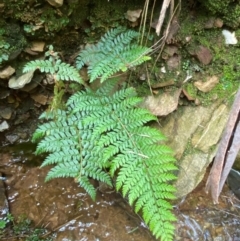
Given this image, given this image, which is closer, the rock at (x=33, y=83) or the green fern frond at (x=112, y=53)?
the green fern frond at (x=112, y=53)

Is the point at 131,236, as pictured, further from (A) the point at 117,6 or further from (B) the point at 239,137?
(A) the point at 117,6

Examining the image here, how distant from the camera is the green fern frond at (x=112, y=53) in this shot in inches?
88.1

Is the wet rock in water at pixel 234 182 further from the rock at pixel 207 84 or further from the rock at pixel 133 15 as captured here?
the rock at pixel 133 15

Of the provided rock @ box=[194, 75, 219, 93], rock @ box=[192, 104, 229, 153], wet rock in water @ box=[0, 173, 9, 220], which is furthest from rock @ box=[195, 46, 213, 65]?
wet rock in water @ box=[0, 173, 9, 220]

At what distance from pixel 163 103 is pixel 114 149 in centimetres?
61

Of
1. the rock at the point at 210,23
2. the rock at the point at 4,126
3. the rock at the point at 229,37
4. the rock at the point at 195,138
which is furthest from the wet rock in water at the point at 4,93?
the rock at the point at 229,37

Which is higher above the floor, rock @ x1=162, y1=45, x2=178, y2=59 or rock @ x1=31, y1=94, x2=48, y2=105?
rock @ x1=162, y1=45, x2=178, y2=59

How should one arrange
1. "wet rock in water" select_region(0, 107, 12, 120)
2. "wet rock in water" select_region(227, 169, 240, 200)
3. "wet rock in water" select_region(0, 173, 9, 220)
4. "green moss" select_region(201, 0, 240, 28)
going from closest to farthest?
1. "green moss" select_region(201, 0, 240, 28)
2. "wet rock in water" select_region(0, 173, 9, 220)
3. "wet rock in water" select_region(0, 107, 12, 120)
4. "wet rock in water" select_region(227, 169, 240, 200)

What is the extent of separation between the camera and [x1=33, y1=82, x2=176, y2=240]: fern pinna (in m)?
2.03

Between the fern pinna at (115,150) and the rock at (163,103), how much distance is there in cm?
22

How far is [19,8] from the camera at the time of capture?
2229mm

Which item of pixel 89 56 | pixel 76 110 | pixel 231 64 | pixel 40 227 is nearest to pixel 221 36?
pixel 231 64

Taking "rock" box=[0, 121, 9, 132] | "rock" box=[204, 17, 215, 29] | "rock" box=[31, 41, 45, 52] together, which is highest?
"rock" box=[204, 17, 215, 29]

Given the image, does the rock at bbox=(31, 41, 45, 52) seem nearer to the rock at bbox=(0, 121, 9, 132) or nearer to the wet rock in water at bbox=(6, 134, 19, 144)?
the rock at bbox=(0, 121, 9, 132)
